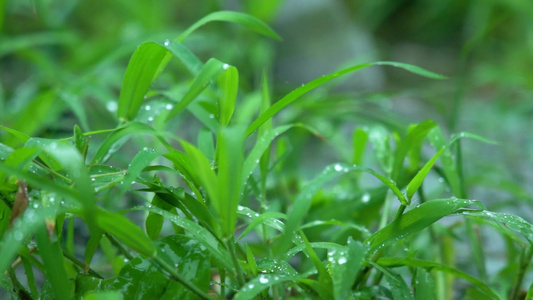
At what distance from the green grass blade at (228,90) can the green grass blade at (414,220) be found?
0.23m

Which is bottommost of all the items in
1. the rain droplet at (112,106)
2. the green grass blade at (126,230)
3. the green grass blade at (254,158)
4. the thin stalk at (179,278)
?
the thin stalk at (179,278)

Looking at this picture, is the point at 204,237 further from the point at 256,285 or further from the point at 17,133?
the point at 17,133

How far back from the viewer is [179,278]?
20.6 inches

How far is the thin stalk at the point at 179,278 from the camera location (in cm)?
52

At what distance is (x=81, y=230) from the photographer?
48.0 inches

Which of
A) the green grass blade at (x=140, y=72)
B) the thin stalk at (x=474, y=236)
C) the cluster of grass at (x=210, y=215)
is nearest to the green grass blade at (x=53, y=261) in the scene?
the cluster of grass at (x=210, y=215)

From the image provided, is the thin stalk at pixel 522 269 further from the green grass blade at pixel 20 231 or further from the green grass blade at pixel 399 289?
the green grass blade at pixel 20 231

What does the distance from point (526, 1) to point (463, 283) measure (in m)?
1.50

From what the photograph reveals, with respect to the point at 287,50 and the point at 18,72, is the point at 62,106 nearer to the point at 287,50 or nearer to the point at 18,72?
the point at 18,72

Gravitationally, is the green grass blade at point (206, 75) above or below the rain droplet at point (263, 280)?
above

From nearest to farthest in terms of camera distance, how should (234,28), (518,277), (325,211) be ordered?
(518,277), (325,211), (234,28)

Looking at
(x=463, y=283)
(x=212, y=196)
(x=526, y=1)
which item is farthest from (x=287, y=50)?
(x=212, y=196)

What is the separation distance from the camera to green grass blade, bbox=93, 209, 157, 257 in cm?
48

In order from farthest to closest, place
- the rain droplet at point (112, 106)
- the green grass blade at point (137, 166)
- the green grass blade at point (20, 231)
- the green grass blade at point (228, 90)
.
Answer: the rain droplet at point (112, 106) → the green grass blade at point (228, 90) → the green grass blade at point (137, 166) → the green grass blade at point (20, 231)
